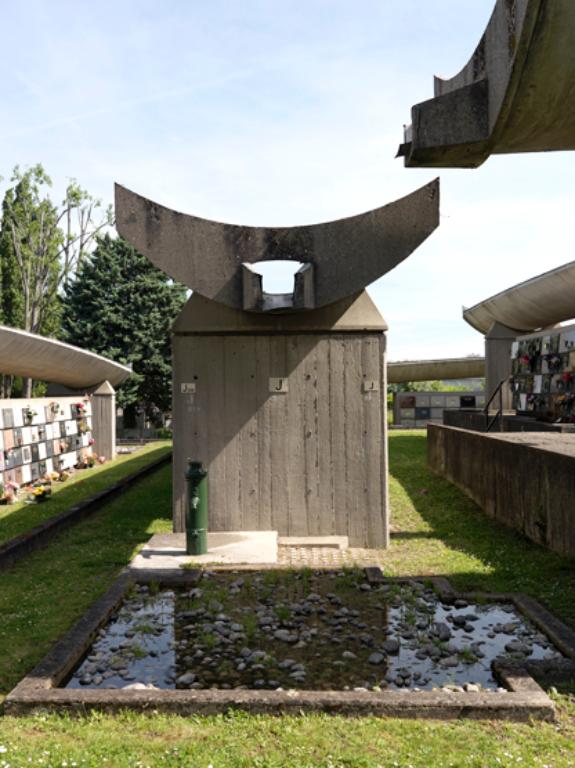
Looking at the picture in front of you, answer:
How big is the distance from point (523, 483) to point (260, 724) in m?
5.96

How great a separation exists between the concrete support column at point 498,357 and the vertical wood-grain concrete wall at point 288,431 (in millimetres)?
14086

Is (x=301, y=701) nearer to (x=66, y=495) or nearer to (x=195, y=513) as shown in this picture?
(x=195, y=513)

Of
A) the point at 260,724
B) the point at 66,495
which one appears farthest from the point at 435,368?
the point at 260,724

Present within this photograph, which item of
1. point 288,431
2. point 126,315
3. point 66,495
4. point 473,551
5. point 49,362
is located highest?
point 126,315

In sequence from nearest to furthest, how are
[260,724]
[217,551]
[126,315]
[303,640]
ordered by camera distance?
[260,724], [303,640], [217,551], [126,315]

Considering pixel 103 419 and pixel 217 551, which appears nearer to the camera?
pixel 217 551

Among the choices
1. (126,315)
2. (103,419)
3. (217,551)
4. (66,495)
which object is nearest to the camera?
(217,551)

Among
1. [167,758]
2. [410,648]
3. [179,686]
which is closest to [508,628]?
[410,648]

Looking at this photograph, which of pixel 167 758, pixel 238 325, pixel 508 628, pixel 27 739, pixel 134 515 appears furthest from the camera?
pixel 134 515

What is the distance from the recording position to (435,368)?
122 ft

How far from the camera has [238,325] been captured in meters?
8.31

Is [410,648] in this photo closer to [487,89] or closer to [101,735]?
[101,735]

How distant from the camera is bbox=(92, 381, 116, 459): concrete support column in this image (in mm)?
19484

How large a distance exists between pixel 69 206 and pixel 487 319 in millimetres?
19841
